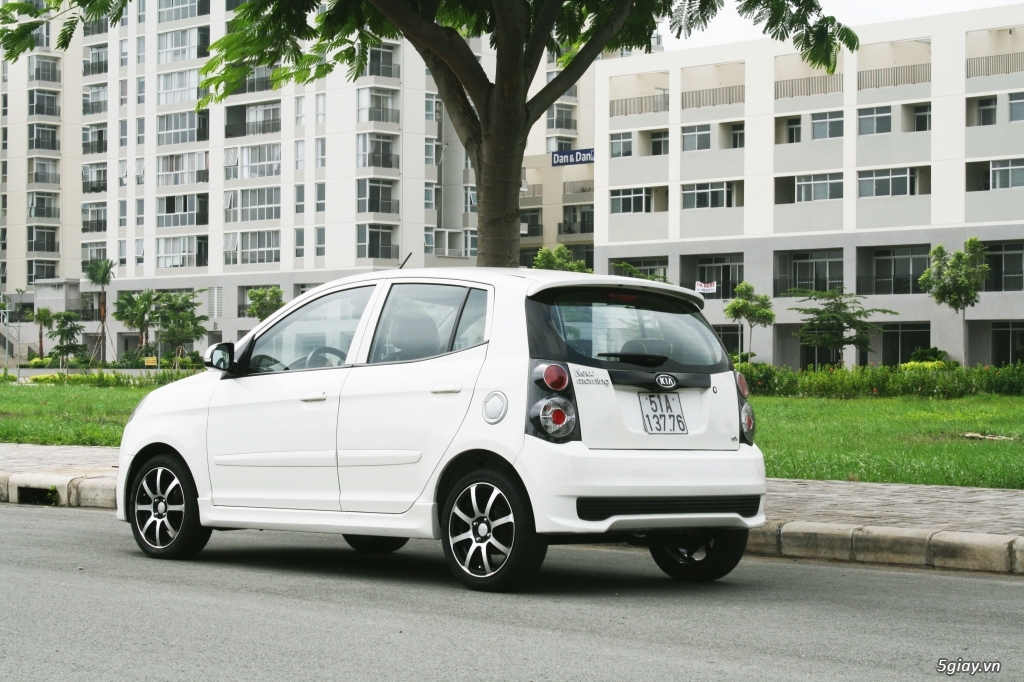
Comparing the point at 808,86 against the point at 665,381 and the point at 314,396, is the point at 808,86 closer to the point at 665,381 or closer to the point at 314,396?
the point at 314,396

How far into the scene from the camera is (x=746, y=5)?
11516mm

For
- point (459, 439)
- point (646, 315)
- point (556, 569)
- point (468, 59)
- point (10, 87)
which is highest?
point (10, 87)

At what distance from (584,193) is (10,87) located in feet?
149

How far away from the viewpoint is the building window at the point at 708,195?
65.9 metres

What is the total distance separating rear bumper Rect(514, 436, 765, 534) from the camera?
6.94 m

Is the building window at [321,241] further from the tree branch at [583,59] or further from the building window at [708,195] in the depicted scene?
the tree branch at [583,59]

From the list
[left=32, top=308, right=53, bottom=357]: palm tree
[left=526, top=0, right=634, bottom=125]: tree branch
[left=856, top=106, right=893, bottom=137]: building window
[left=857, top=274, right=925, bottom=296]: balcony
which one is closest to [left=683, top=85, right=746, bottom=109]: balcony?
[left=856, top=106, right=893, bottom=137]: building window

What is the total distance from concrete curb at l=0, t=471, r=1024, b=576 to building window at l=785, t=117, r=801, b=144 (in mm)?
56658

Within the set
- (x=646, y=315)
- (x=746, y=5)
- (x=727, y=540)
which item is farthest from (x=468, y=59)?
(x=727, y=540)

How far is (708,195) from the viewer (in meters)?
66.4

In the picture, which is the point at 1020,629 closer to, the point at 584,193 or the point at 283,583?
the point at 283,583

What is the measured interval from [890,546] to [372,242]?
227ft

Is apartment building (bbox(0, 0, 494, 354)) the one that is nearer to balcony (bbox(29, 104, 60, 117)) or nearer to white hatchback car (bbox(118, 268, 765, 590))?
balcony (bbox(29, 104, 60, 117))

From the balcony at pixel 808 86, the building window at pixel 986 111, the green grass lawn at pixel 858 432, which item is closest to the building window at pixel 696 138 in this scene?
the balcony at pixel 808 86
